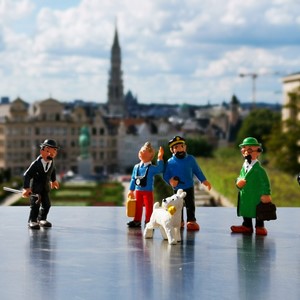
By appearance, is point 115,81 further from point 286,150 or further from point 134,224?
point 134,224

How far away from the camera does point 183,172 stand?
7.43m

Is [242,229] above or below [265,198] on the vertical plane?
below

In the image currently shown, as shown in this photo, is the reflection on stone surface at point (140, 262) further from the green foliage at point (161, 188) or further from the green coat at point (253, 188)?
the green foliage at point (161, 188)

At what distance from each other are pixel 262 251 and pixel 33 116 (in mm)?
91077

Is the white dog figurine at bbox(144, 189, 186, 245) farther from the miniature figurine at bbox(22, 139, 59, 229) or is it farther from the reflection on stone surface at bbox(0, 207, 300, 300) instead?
Answer: the miniature figurine at bbox(22, 139, 59, 229)

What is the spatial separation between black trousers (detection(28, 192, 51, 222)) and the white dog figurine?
110cm

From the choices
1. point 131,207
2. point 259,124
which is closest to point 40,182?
point 131,207

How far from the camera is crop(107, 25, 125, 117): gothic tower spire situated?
5384 inches

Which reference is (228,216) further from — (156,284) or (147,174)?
(156,284)

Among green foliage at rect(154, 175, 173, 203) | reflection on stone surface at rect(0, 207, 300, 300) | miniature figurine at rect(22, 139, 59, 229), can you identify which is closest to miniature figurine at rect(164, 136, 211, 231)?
reflection on stone surface at rect(0, 207, 300, 300)

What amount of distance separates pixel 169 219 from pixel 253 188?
3.17 ft

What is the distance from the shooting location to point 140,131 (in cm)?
10025

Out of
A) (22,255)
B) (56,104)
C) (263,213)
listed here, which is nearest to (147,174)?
(263,213)

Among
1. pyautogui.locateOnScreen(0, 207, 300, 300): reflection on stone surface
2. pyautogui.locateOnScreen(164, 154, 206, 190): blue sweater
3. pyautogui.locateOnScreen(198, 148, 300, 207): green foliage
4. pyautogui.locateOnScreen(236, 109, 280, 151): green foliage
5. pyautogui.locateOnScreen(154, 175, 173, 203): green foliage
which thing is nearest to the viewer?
pyautogui.locateOnScreen(0, 207, 300, 300): reflection on stone surface
